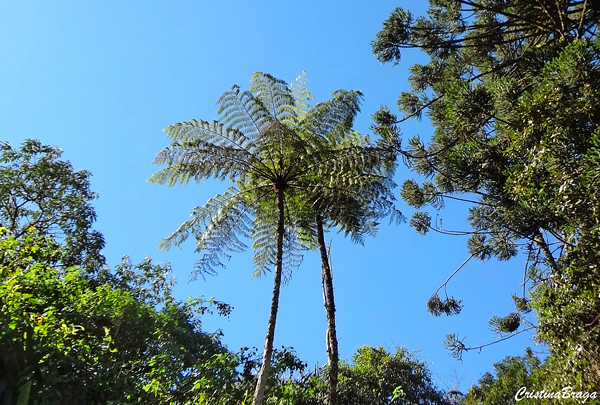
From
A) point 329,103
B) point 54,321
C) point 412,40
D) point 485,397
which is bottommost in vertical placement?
point 54,321

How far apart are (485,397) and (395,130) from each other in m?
7.24

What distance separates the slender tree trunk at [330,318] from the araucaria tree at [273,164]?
0.73 meters

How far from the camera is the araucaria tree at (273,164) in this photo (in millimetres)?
7359

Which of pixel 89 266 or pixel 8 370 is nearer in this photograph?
pixel 8 370

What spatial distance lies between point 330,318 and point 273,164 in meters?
2.81

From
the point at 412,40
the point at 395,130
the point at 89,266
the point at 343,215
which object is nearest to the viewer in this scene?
the point at 395,130

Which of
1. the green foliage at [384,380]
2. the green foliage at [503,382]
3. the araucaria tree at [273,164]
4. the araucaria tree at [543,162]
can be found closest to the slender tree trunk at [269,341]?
the araucaria tree at [273,164]

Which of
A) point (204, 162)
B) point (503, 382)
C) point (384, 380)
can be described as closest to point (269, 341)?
point (204, 162)

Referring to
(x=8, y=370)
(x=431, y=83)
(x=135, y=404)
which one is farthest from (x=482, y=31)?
(x=8, y=370)

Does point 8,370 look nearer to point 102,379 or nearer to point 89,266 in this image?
point 102,379

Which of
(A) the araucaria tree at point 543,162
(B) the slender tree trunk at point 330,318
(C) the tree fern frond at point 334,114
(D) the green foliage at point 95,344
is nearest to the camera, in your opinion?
(D) the green foliage at point 95,344

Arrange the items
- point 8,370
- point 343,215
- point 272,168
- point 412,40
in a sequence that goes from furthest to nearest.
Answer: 1. point 412,40
2. point 343,215
3. point 272,168
4. point 8,370

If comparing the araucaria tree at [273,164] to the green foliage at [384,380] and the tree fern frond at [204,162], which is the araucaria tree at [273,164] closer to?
the tree fern frond at [204,162]

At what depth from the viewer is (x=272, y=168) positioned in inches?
307
